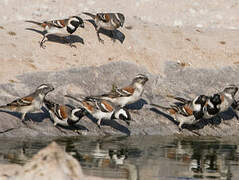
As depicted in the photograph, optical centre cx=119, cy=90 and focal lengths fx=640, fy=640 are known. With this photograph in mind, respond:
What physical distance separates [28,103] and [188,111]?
13.0 feet

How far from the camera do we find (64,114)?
14414 millimetres

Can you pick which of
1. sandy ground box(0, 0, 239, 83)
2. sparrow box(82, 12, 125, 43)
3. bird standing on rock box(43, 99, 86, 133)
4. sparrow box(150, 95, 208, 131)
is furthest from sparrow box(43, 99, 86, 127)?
sparrow box(82, 12, 125, 43)

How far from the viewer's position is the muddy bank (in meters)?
14.8

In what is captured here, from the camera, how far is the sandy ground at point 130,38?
57.3 ft

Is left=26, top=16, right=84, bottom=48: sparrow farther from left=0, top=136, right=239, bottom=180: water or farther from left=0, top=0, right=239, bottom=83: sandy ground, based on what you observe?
left=0, top=136, right=239, bottom=180: water

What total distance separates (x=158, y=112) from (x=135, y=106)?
0.65m

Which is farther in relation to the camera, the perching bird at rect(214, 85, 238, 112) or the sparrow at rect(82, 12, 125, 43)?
the sparrow at rect(82, 12, 125, 43)

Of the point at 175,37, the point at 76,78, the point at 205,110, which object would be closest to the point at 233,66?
the point at 175,37

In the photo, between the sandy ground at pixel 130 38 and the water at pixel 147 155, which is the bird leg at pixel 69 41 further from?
the water at pixel 147 155

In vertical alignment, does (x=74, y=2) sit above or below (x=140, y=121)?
above

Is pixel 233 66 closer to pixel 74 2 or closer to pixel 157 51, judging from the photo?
pixel 157 51

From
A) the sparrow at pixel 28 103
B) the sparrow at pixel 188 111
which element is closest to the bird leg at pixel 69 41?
the sparrow at pixel 188 111

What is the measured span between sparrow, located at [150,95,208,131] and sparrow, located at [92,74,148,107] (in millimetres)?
648

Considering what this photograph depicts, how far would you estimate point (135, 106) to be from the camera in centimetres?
1655
